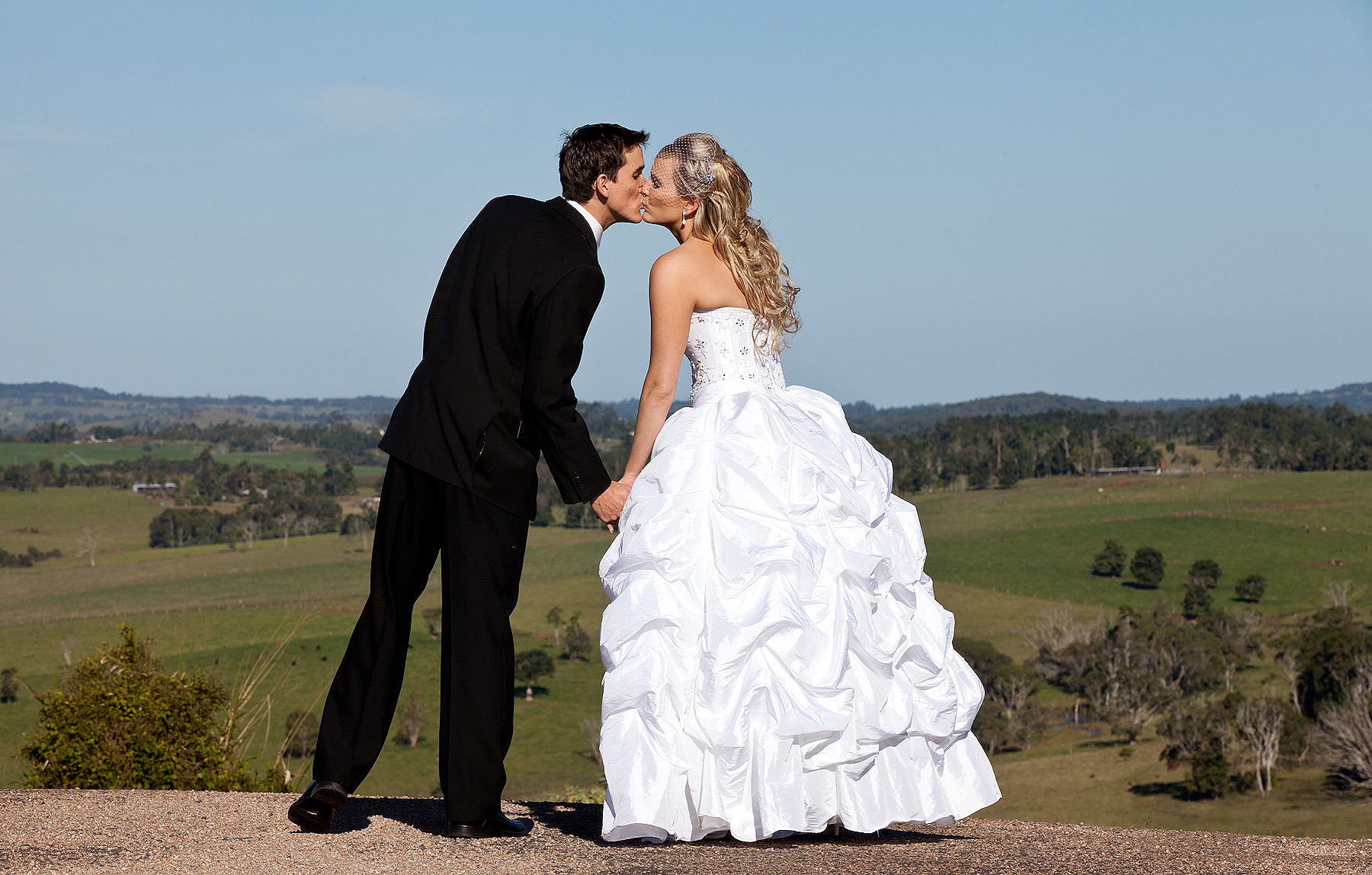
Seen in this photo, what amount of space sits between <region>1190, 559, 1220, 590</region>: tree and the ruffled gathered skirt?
118478mm

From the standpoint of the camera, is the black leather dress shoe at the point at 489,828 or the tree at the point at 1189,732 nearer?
the black leather dress shoe at the point at 489,828

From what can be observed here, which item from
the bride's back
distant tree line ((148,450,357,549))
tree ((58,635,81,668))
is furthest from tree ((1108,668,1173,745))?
distant tree line ((148,450,357,549))

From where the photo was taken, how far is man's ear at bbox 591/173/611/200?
5.05 m

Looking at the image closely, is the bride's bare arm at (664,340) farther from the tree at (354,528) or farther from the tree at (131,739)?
the tree at (354,528)

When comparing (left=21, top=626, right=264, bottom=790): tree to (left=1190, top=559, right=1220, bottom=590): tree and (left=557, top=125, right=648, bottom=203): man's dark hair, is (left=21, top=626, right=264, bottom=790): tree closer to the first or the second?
(left=557, top=125, right=648, bottom=203): man's dark hair

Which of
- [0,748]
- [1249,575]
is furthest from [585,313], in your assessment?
[1249,575]

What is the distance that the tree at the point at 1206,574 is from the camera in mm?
112444

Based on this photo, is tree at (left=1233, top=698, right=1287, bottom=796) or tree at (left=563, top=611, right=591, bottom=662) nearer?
tree at (left=1233, top=698, right=1287, bottom=796)

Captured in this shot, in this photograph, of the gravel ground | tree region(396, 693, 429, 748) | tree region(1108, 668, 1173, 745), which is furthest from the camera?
tree region(396, 693, 429, 748)

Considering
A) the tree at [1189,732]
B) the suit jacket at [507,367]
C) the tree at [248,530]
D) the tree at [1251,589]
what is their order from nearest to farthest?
1. the suit jacket at [507,367]
2. the tree at [1189,732]
3. the tree at [1251,589]
4. the tree at [248,530]

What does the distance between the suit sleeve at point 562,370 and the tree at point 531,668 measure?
9005cm

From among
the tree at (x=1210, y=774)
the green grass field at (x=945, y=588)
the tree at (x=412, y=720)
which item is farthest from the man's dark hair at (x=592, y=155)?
the tree at (x=412, y=720)

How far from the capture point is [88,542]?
129375 mm

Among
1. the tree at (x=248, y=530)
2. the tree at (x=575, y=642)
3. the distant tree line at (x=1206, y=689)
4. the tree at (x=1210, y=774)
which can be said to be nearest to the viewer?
the tree at (x=1210, y=774)
